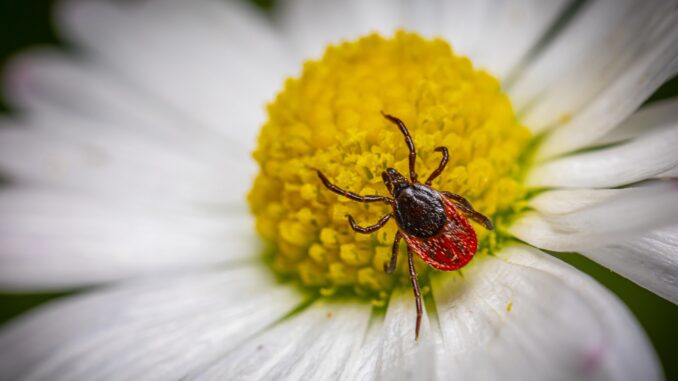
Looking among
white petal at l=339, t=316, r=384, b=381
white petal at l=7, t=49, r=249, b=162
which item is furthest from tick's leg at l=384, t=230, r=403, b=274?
white petal at l=7, t=49, r=249, b=162

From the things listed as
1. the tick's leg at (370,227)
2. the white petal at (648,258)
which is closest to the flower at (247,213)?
the white petal at (648,258)

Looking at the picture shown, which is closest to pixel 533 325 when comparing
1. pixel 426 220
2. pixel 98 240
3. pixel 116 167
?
pixel 426 220

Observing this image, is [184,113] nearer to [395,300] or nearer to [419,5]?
[419,5]

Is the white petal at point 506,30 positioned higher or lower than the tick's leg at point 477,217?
higher

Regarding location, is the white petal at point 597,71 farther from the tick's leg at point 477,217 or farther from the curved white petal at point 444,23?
the tick's leg at point 477,217

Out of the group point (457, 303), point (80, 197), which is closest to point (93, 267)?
point (80, 197)

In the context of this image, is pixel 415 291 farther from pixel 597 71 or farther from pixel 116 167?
pixel 116 167

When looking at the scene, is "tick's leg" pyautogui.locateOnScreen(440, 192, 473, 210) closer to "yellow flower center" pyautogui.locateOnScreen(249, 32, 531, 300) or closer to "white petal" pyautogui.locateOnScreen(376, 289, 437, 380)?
"yellow flower center" pyautogui.locateOnScreen(249, 32, 531, 300)
